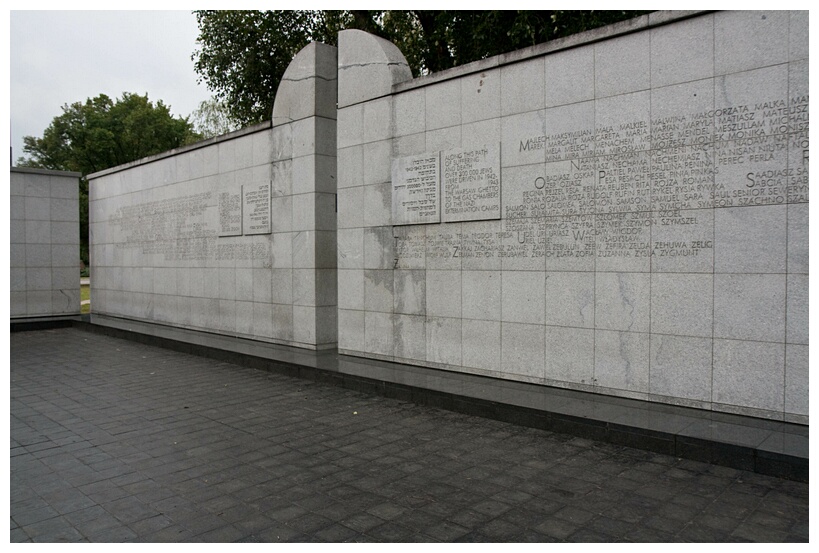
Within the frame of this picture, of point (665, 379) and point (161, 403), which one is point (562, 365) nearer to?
point (665, 379)

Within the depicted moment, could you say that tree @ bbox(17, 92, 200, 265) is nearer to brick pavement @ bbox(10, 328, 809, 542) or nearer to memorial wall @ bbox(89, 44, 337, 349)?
memorial wall @ bbox(89, 44, 337, 349)

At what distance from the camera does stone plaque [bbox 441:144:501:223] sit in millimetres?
7406

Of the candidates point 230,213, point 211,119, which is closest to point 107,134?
point 211,119

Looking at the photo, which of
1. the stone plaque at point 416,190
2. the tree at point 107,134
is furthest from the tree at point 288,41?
the tree at point 107,134

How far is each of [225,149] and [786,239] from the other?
9470 millimetres

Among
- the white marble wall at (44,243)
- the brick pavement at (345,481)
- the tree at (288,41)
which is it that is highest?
the tree at (288,41)

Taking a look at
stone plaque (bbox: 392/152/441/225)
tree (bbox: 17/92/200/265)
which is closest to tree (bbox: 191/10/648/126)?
stone plaque (bbox: 392/152/441/225)

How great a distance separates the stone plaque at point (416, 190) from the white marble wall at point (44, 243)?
36.7 ft

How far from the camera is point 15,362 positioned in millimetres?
10102

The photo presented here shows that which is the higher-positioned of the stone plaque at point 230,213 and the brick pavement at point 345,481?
the stone plaque at point 230,213

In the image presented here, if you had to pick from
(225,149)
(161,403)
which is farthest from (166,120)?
(161,403)

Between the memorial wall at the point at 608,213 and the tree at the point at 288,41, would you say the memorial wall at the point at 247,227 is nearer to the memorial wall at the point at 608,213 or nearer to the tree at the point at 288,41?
the memorial wall at the point at 608,213

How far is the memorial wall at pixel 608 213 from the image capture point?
5.44 meters

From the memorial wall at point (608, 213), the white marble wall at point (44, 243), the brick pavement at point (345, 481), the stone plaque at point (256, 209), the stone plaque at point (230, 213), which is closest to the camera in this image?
the brick pavement at point (345, 481)
